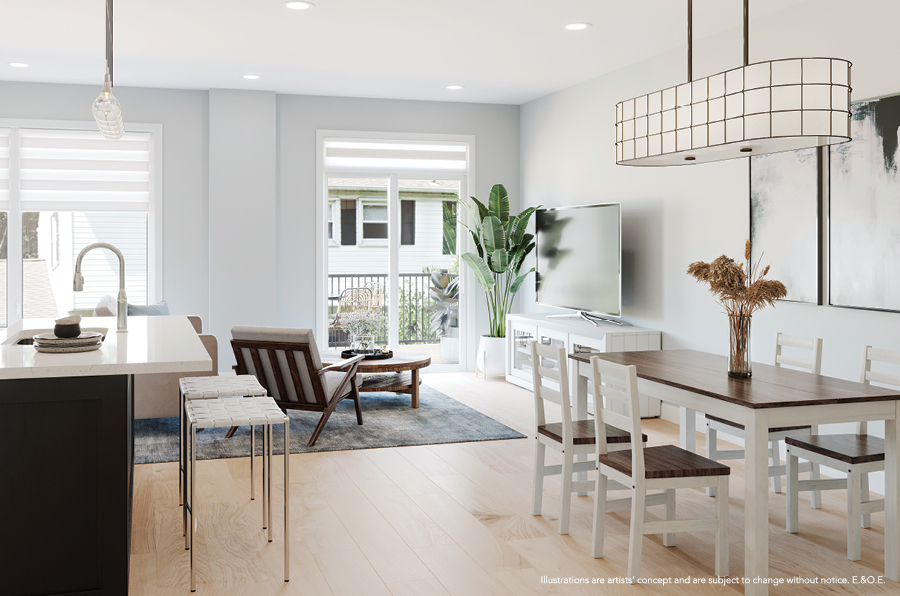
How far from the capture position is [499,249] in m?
7.45

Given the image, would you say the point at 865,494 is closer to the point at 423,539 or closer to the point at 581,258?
the point at 423,539

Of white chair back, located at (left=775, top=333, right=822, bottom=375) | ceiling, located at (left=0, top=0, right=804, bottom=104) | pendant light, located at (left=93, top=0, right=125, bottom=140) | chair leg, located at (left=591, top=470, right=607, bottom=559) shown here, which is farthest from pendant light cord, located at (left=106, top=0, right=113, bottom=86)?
white chair back, located at (left=775, top=333, right=822, bottom=375)

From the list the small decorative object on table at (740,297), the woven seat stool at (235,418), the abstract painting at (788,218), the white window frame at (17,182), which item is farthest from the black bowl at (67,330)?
the white window frame at (17,182)

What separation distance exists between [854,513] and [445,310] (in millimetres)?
5327

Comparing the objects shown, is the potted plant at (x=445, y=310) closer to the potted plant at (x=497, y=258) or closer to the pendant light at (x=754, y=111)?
the potted plant at (x=497, y=258)

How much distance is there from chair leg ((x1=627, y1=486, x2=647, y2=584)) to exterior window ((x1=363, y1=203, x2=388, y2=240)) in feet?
17.5

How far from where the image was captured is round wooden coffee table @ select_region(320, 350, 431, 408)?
235 inches

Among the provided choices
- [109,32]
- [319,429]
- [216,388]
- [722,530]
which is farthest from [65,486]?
[319,429]

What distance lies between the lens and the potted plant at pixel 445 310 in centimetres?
812

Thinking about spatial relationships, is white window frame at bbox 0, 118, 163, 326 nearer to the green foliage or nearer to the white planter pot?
the green foliage

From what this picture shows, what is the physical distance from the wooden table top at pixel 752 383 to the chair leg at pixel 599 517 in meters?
0.49

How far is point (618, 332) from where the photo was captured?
581 cm

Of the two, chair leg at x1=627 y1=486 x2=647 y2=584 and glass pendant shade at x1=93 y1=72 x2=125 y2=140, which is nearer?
chair leg at x1=627 y1=486 x2=647 y2=584

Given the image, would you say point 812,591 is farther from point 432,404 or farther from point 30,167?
point 30,167
